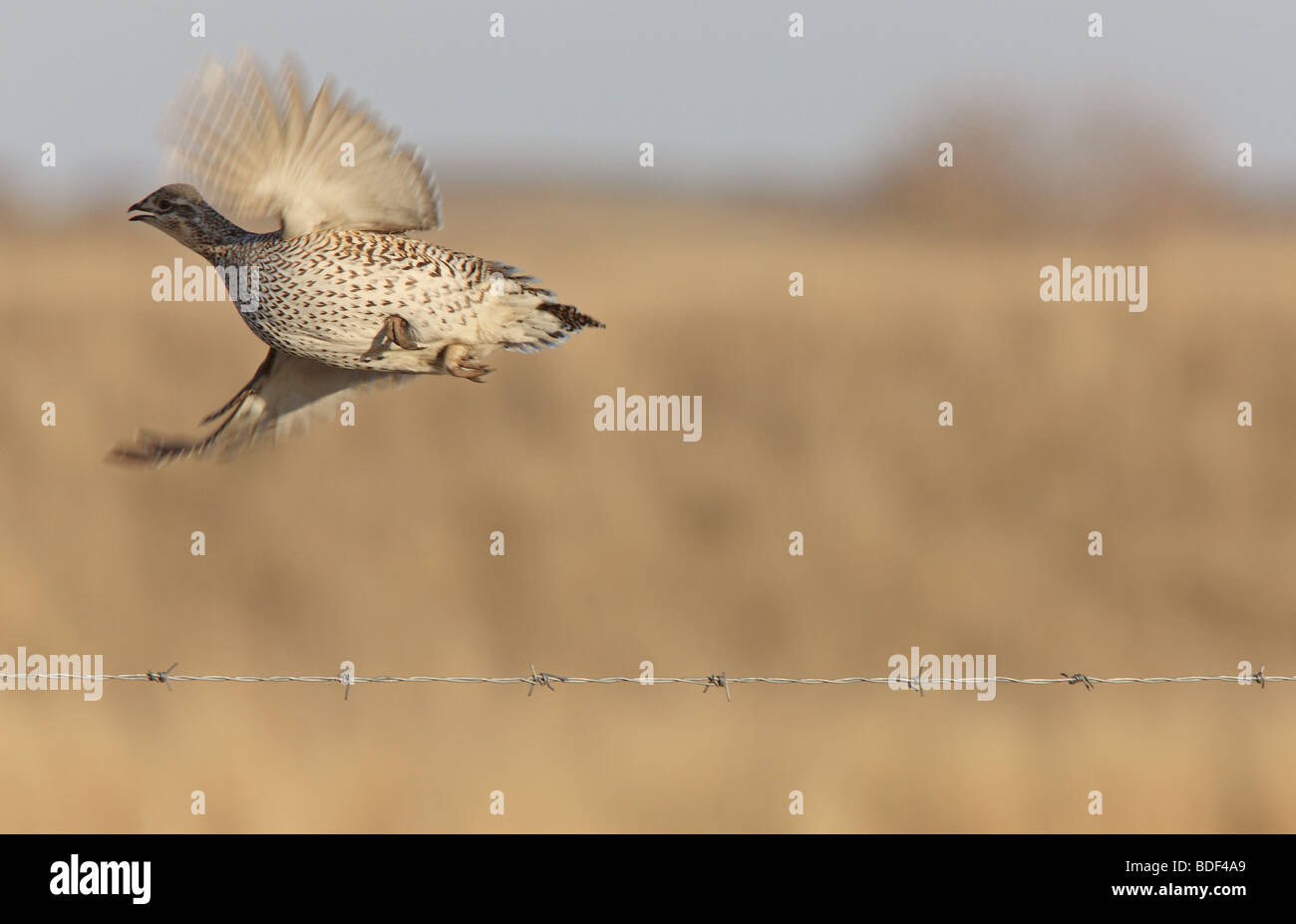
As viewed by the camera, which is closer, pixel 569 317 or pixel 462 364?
pixel 462 364

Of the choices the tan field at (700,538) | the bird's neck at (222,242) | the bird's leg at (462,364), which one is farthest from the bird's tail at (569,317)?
the tan field at (700,538)

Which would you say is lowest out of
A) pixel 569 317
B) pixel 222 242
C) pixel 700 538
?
pixel 569 317

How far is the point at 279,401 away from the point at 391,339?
1.62ft

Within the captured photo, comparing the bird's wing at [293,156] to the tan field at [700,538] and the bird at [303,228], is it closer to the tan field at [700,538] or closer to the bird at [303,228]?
the bird at [303,228]

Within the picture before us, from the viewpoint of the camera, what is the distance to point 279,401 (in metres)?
2.62

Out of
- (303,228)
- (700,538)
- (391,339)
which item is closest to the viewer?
(391,339)

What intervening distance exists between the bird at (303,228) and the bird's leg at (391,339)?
4.8 inches

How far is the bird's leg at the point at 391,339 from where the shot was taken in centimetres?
222

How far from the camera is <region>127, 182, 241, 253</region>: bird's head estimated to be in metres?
2.56

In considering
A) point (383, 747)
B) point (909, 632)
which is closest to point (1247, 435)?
point (909, 632)

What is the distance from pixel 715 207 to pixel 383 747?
46.5 meters

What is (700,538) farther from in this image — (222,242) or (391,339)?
(391,339)

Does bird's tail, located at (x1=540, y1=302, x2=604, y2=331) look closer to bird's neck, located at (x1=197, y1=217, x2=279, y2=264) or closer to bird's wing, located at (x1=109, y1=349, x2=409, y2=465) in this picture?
bird's wing, located at (x1=109, y1=349, x2=409, y2=465)

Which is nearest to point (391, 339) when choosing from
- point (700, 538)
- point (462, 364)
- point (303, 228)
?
point (462, 364)
